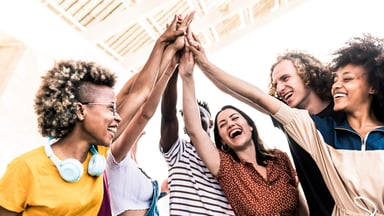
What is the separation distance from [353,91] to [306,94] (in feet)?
0.50

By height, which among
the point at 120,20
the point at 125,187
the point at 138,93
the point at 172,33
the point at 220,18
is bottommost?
the point at 125,187

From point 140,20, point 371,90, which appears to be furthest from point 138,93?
point 140,20

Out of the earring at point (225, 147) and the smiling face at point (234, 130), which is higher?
the smiling face at point (234, 130)

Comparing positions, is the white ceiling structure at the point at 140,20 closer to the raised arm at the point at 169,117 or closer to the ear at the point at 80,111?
the raised arm at the point at 169,117

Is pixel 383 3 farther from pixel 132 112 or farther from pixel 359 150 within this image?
pixel 132 112

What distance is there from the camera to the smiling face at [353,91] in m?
1.05

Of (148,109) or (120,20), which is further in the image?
(120,20)

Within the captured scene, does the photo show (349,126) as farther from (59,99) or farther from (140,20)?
(140,20)

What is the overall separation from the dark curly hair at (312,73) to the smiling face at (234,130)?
140 millimetres

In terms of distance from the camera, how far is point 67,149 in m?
0.94

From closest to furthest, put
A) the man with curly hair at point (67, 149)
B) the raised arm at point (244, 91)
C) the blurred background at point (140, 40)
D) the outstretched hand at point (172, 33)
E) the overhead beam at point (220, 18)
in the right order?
the man with curly hair at point (67, 149)
the raised arm at point (244, 91)
the outstretched hand at point (172, 33)
the blurred background at point (140, 40)
the overhead beam at point (220, 18)

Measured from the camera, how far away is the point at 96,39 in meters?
2.17

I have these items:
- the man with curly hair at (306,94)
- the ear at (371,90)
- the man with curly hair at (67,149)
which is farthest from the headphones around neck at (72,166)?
the ear at (371,90)

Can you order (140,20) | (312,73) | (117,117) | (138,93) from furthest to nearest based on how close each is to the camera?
(140,20)
(312,73)
(138,93)
(117,117)
